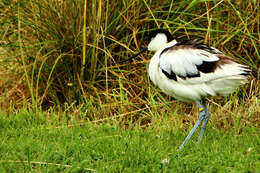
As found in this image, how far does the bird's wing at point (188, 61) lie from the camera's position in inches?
183

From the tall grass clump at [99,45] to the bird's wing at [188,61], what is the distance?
4.53ft

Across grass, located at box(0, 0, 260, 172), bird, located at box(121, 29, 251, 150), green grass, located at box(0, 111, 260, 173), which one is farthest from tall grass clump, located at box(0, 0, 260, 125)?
bird, located at box(121, 29, 251, 150)

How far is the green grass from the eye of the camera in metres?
3.90

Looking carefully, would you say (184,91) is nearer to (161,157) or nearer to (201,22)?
(161,157)

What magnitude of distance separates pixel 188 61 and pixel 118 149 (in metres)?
1.24

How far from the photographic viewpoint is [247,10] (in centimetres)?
662

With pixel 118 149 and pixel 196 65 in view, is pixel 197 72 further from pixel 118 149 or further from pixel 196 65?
pixel 118 149

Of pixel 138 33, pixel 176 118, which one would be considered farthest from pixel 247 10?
pixel 176 118

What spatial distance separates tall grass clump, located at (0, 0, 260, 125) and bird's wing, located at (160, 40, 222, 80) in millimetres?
1381

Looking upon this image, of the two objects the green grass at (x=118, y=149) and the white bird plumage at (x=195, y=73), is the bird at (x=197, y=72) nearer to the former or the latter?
the white bird plumage at (x=195, y=73)

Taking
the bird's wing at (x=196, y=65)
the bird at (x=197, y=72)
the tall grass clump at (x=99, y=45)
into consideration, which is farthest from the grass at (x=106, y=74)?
the bird's wing at (x=196, y=65)

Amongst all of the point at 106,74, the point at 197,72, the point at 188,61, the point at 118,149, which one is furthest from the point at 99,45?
the point at 118,149

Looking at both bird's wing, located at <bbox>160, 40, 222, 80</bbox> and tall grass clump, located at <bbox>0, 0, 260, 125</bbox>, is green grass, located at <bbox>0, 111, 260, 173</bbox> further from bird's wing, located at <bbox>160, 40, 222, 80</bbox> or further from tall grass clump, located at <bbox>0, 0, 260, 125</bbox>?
tall grass clump, located at <bbox>0, 0, 260, 125</bbox>

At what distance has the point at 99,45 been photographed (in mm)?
6660
